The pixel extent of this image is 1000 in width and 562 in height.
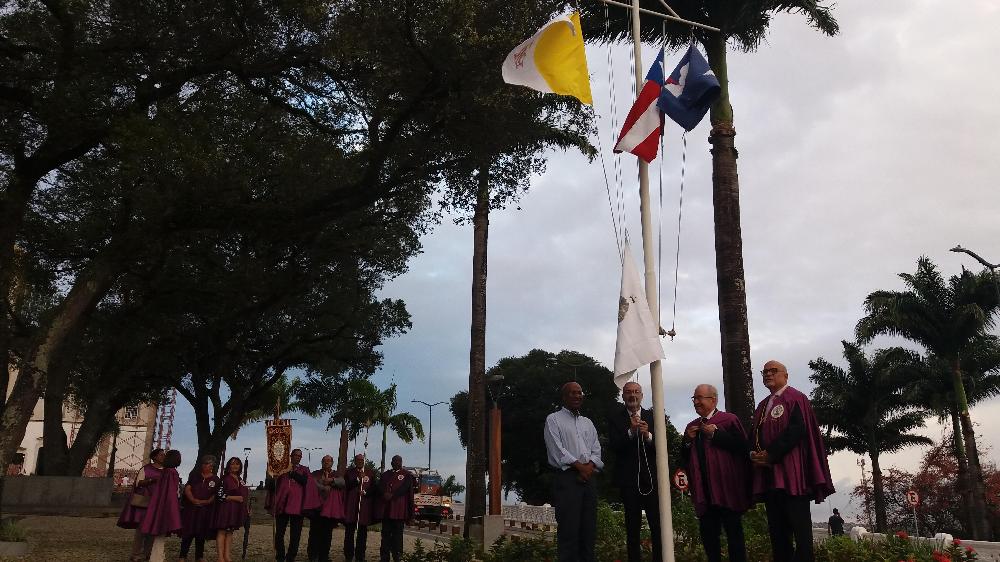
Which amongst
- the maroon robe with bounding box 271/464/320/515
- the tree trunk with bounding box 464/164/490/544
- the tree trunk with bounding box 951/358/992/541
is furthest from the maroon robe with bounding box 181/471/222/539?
the tree trunk with bounding box 951/358/992/541

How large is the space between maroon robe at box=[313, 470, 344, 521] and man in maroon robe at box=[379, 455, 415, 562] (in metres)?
0.64

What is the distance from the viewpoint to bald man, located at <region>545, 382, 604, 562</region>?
7262 mm

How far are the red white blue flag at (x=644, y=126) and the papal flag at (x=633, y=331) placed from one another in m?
1.28

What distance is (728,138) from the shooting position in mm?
17062

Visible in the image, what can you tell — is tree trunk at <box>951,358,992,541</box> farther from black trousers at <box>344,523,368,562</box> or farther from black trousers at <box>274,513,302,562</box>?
black trousers at <box>274,513,302,562</box>

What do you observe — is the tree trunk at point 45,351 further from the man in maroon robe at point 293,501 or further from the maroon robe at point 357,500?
the maroon robe at point 357,500

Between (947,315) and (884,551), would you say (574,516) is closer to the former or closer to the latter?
(884,551)

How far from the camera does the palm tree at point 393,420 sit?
53.7m

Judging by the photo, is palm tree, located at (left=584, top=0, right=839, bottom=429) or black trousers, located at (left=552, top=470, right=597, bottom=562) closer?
black trousers, located at (left=552, top=470, right=597, bottom=562)

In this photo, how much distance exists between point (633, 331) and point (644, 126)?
7.16ft

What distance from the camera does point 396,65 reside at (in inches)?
586

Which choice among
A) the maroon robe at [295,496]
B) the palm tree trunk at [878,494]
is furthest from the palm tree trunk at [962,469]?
the maroon robe at [295,496]

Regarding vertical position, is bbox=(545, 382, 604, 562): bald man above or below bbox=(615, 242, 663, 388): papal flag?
below

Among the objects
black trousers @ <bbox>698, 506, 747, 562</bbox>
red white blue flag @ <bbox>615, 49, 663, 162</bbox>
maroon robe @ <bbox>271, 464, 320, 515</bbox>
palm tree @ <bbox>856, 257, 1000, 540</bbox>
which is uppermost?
palm tree @ <bbox>856, 257, 1000, 540</bbox>
